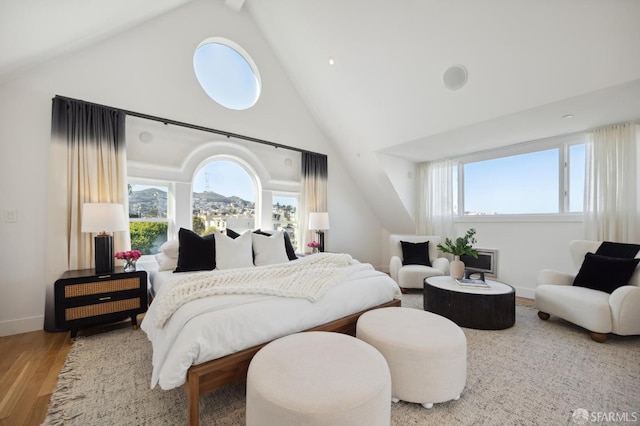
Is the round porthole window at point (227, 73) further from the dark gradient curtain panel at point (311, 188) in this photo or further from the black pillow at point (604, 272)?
the black pillow at point (604, 272)

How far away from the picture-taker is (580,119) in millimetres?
3021

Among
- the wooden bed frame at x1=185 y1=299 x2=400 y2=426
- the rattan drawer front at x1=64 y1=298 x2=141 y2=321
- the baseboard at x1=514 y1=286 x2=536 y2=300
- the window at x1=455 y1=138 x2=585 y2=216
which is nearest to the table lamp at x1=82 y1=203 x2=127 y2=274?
the rattan drawer front at x1=64 y1=298 x2=141 y2=321

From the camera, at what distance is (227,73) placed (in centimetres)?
388

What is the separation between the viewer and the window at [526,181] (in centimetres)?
359

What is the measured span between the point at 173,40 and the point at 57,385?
11.9ft

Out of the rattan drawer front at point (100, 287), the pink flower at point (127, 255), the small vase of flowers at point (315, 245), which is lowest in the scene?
the rattan drawer front at point (100, 287)

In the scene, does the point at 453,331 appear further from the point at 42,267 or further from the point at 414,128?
the point at 42,267

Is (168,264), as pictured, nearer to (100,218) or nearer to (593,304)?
(100,218)

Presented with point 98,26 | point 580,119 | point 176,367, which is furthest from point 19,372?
point 580,119

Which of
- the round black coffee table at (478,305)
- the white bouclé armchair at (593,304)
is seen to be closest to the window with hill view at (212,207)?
the round black coffee table at (478,305)

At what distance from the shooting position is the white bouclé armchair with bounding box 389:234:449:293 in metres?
3.90

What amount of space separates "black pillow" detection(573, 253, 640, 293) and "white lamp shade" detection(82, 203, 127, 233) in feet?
15.4

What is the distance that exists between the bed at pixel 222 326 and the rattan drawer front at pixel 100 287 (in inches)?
33.4

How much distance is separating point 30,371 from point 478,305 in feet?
12.1
